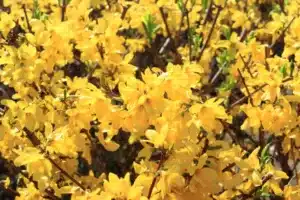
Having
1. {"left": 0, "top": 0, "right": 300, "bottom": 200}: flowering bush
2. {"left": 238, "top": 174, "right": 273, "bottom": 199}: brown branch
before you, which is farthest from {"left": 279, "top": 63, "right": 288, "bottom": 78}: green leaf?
{"left": 238, "top": 174, "right": 273, "bottom": 199}: brown branch

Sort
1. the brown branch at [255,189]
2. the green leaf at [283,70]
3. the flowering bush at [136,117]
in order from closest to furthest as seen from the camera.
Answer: the flowering bush at [136,117]
the brown branch at [255,189]
the green leaf at [283,70]

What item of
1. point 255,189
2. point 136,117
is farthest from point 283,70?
point 136,117

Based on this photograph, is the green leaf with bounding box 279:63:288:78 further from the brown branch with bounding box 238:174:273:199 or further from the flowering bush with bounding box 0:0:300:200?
the brown branch with bounding box 238:174:273:199

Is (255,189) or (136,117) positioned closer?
(136,117)

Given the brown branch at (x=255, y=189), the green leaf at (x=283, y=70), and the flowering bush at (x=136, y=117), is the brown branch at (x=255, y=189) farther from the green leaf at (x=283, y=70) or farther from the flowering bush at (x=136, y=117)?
the green leaf at (x=283, y=70)

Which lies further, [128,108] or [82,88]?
[82,88]


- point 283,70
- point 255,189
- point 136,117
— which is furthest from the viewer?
point 283,70

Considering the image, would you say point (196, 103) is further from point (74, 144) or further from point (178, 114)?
point (74, 144)

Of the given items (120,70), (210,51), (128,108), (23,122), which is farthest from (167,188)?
(210,51)

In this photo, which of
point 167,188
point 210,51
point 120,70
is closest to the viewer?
point 167,188

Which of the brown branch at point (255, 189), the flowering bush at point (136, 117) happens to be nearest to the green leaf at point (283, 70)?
the flowering bush at point (136, 117)

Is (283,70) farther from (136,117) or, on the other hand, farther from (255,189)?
(136,117)
